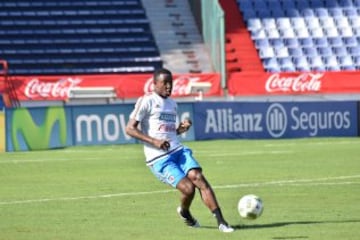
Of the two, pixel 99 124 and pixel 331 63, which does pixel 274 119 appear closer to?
pixel 99 124

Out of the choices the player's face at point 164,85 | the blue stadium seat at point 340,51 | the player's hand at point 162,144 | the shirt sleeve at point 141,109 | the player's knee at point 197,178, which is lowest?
the player's knee at point 197,178

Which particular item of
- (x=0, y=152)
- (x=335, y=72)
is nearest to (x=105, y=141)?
(x=0, y=152)

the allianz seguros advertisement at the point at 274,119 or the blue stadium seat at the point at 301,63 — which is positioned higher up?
the blue stadium seat at the point at 301,63

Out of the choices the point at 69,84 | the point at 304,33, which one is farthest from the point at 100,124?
the point at 304,33

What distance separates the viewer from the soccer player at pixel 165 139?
41.7 ft

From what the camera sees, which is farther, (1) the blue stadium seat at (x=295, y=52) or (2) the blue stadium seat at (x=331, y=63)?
(1) the blue stadium seat at (x=295, y=52)

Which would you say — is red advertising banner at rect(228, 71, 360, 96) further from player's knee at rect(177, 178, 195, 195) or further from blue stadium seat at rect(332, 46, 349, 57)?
player's knee at rect(177, 178, 195, 195)

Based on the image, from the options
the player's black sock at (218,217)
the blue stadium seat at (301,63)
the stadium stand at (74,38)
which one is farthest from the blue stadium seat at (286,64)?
the player's black sock at (218,217)

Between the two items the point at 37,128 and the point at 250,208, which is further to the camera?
the point at 37,128

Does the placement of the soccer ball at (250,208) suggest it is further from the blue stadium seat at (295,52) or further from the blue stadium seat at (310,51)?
the blue stadium seat at (310,51)

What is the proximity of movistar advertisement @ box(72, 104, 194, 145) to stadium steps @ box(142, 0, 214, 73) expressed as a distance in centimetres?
1371

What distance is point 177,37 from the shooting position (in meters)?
46.6

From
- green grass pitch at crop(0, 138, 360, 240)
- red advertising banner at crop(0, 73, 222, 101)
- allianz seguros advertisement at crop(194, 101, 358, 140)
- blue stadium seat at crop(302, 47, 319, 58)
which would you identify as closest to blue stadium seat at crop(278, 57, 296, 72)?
blue stadium seat at crop(302, 47, 319, 58)

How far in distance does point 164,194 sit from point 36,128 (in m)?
12.4
